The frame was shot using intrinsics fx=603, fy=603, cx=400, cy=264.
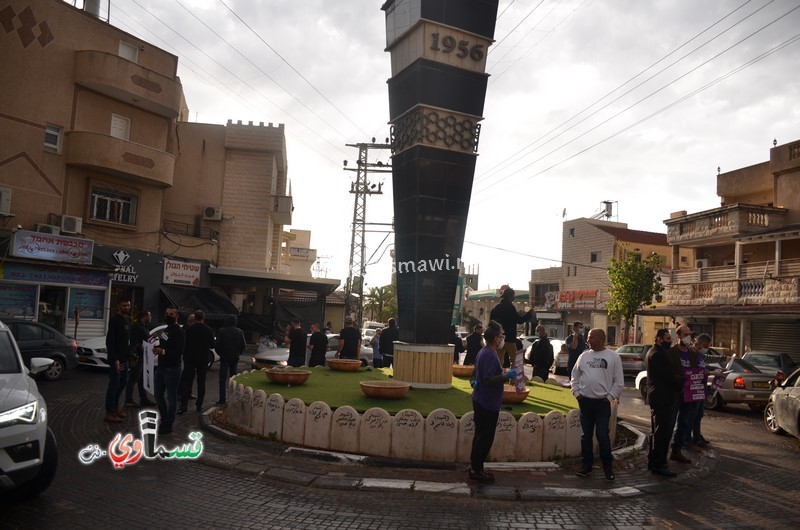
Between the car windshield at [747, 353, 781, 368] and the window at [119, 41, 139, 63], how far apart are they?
78.7 ft

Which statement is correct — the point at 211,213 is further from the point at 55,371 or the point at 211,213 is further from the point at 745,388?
the point at 745,388

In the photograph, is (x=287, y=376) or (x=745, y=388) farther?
(x=745, y=388)

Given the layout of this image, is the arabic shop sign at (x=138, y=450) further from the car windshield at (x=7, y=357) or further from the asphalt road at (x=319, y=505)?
the car windshield at (x=7, y=357)

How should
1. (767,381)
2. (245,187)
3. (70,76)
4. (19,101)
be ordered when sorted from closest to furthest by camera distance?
(767,381) → (19,101) → (70,76) → (245,187)

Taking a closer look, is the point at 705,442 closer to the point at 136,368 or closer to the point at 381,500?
the point at 381,500

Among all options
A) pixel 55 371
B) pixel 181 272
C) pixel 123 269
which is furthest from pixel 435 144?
pixel 181 272

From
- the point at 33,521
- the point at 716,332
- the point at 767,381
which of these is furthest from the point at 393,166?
the point at 716,332

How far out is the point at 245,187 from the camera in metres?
30.9

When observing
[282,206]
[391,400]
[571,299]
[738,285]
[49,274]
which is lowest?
[391,400]

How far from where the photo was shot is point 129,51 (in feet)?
77.5

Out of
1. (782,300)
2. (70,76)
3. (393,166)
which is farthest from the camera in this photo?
(782,300)

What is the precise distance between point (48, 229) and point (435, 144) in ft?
51.1

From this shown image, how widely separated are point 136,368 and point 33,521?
19.3ft

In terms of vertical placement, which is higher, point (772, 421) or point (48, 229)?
point (48, 229)
